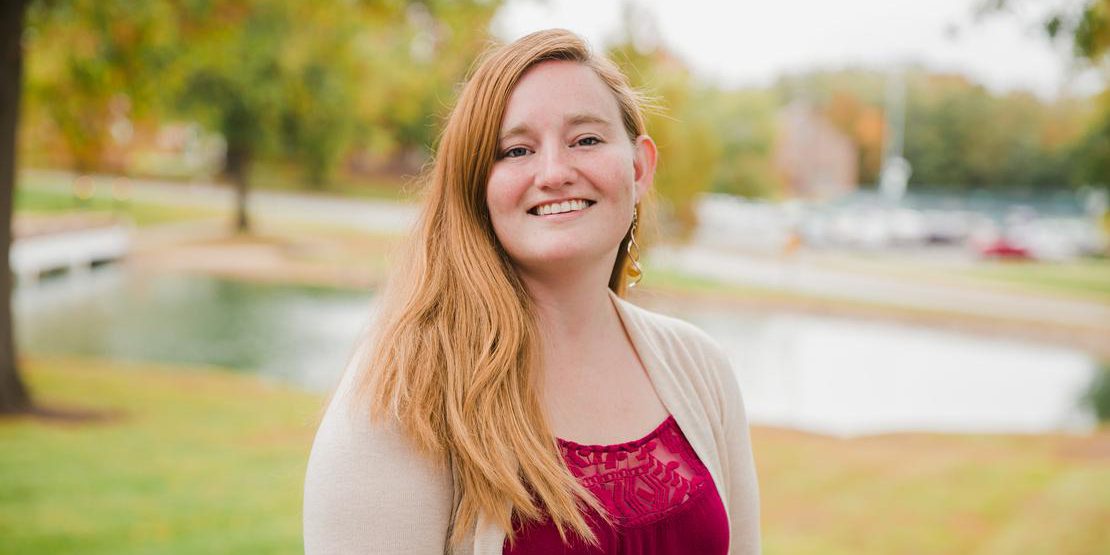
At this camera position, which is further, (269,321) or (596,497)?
(269,321)

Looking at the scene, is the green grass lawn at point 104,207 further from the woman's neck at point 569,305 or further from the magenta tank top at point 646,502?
the magenta tank top at point 646,502

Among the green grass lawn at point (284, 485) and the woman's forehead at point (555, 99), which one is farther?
the green grass lawn at point (284, 485)

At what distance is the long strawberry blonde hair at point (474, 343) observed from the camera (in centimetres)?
137

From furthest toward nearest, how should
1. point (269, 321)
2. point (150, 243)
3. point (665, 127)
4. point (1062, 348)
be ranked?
point (150, 243) < point (1062, 348) < point (269, 321) < point (665, 127)

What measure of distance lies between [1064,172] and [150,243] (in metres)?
41.8

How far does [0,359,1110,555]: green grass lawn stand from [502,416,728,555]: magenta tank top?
3392 mm

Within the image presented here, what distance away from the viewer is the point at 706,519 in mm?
1564

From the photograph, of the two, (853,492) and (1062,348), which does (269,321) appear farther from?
(1062,348)

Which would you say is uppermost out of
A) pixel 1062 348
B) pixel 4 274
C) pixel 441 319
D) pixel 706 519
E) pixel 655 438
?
pixel 441 319

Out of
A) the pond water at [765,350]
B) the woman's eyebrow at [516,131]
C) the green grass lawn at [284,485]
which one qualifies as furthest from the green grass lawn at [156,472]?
the woman's eyebrow at [516,131]

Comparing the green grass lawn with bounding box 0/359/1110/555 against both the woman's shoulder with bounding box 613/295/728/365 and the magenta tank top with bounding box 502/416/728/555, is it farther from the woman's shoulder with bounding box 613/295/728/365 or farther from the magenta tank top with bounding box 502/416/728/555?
the magenta tank top with bounding box 502/416/728/555

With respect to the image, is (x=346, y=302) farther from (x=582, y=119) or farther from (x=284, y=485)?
(x=582, y=119)

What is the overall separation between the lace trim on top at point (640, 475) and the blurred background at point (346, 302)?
1.77 feet

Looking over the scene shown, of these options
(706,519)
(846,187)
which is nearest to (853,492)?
(706,519)
